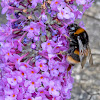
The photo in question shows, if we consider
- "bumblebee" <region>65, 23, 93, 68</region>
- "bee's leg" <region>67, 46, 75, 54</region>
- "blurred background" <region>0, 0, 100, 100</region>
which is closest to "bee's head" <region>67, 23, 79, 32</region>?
"bumblebee" <region>65, 23, 93, 68</region>

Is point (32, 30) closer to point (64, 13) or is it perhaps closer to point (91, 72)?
point (64, 13)

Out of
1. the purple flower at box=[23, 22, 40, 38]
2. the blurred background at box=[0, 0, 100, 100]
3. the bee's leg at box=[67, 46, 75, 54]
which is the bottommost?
the blurred background at box=[0, 0, 100, 100]

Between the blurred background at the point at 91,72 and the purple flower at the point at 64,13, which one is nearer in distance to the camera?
the purple flower at the point at 64,13

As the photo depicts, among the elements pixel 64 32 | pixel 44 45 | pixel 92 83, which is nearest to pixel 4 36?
pixel 44 45

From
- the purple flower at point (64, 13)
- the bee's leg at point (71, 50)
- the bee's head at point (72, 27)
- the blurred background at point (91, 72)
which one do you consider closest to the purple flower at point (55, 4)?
the purple flower at point (64, 13)

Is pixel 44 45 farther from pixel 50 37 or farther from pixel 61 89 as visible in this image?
pixel 61 89

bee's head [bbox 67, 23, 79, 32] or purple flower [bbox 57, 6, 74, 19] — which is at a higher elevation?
purple flower [bbox 57, 6, 74, 19]

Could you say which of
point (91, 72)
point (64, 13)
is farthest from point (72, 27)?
point (91, 72)

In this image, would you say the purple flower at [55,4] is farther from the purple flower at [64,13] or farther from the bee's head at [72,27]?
the bee's head at [72,27]

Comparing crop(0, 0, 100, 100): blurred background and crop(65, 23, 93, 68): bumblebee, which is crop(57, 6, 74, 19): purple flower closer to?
crop(65, 23, 93, 68): bumblebee
